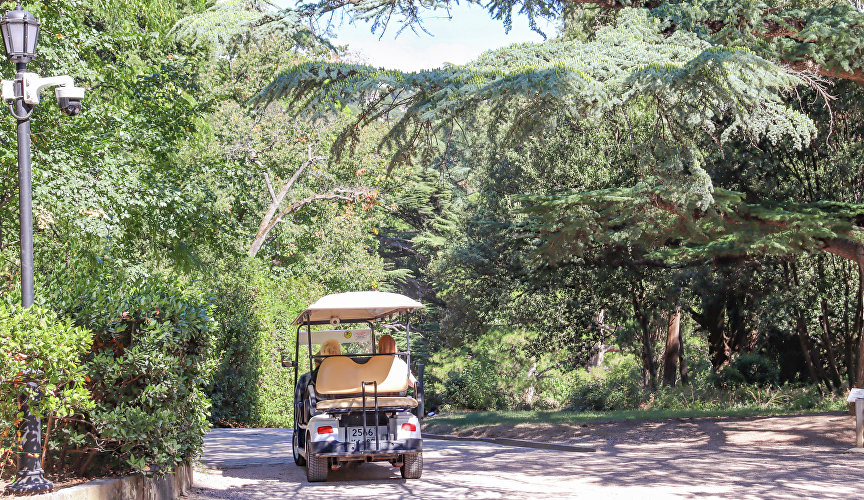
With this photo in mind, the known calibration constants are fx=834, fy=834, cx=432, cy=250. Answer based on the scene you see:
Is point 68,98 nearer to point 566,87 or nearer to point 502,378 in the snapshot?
point 566,87

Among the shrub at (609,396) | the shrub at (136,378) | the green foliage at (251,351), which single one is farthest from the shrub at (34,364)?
the shrub at (609,396)

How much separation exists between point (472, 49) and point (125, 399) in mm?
6750

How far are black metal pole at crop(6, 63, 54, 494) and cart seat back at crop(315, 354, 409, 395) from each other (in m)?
4.16

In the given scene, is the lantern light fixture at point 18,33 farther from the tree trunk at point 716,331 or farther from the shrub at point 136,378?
the tree trunk at point 716,331

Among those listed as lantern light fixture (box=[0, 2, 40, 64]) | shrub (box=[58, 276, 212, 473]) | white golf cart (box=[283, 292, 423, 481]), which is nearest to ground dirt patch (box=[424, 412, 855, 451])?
white golf cart (box=[283, 292, 423, 481])

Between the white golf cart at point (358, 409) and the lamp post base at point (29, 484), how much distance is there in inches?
146

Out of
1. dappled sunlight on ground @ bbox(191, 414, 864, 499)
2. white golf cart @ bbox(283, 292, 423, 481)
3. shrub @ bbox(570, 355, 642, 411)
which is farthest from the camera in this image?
shrub @ bbox(570, 355, 642, 411)

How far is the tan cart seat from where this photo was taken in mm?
9867

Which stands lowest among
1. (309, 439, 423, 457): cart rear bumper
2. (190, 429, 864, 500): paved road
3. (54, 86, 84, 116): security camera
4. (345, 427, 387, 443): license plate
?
(190, 429, 864, 500): paved road

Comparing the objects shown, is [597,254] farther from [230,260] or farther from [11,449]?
[11,449]

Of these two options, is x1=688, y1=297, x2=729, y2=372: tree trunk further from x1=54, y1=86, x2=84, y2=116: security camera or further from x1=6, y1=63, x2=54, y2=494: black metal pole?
x1=6, y1=63, x2=54, y2=494: black metal pole

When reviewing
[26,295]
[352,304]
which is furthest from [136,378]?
[352,304]

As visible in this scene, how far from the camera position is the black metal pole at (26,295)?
6297 millimetres

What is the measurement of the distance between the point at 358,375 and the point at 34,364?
15.8 ft
